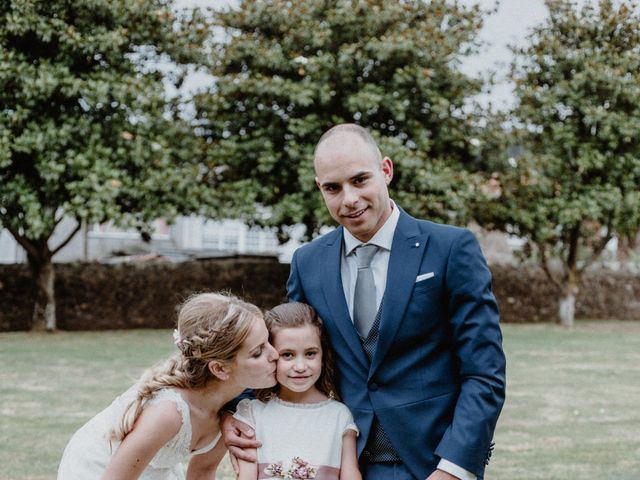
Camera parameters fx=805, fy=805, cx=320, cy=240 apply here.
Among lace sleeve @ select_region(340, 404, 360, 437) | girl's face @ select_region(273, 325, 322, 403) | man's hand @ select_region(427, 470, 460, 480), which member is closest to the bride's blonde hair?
girl's face @ select_region(273, 325, 322, 403)

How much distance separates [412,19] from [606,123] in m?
5.77

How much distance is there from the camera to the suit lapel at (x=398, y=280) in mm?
3178

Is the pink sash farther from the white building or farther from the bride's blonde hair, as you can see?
the white building

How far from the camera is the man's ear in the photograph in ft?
11.6

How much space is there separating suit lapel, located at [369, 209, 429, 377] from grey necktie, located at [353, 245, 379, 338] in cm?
11

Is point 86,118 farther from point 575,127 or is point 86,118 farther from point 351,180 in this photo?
point 351,180

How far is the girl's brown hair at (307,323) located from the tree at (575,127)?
713 inches

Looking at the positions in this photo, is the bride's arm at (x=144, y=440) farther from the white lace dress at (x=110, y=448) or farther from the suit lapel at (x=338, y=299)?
the suit lapel at (x=338, y=299)

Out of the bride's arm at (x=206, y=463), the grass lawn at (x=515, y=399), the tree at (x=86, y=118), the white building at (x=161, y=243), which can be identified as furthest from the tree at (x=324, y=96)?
the bride's arm at (x=206, y=463)

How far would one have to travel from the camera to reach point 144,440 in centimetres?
338

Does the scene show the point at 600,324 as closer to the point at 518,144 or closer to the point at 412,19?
the point at 518,144

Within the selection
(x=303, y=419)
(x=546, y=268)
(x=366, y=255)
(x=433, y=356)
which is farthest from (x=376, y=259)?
(x=546, y=268)

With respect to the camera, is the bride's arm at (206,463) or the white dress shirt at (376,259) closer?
the white dress shirt at (376,259)

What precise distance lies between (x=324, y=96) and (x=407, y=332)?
603 inches
